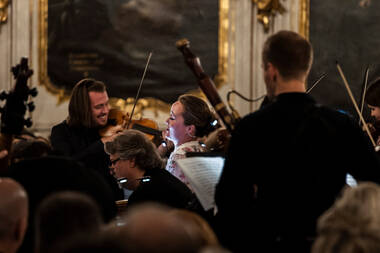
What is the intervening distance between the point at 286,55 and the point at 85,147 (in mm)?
3171

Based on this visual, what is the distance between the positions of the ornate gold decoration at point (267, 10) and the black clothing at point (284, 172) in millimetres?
6199

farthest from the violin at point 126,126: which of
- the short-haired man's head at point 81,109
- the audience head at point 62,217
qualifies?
the audience head at point 62,217

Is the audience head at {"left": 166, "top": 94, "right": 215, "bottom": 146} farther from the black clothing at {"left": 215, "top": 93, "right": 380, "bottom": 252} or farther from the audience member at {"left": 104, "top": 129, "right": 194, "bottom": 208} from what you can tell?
the black clothing at {"left": 215, "top": 93, "right": 380, "bottom": 252}

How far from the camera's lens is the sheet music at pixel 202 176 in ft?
10.7

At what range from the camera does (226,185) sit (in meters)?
2.93

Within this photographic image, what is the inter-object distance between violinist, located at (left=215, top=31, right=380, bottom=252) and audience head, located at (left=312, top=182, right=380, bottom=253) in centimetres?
79

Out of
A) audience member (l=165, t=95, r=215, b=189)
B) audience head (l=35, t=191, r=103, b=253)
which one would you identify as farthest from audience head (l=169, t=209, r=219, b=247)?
audience member (l=165, t=95, r=215, b=189)

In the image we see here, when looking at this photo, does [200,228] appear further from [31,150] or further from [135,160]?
[135,160]

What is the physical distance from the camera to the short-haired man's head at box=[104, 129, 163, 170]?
4.74m

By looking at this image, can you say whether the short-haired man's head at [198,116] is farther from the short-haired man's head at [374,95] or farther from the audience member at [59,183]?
the audience member at [59,183]

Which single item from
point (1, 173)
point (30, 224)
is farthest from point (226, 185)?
point (1, 173)

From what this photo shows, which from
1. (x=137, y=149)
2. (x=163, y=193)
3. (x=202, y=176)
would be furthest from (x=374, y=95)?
(x=202, y=176)

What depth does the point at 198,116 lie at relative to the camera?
5.20 m

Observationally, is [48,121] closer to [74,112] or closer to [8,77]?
[8,77]
